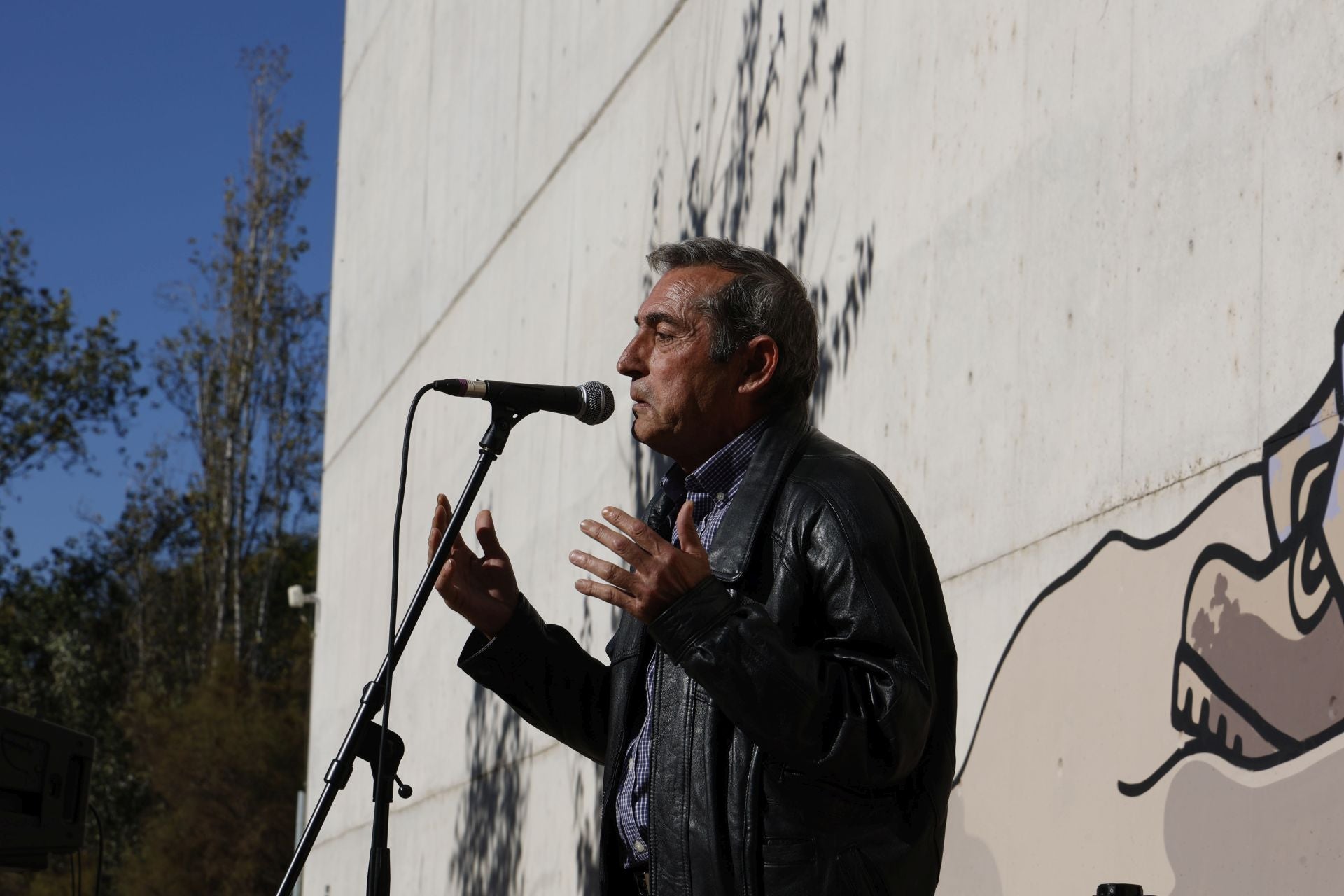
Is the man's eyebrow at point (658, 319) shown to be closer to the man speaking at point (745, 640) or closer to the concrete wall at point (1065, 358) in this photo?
the man speaking at point (745, 640)

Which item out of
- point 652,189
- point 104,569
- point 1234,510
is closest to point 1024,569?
point 1234,510

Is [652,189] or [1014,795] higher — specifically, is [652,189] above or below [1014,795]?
above

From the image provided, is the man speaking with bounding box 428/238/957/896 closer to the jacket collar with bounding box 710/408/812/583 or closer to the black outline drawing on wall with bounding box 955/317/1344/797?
the jacket collar with bounding box 710/408/812/583

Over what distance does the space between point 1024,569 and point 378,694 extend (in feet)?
5.44

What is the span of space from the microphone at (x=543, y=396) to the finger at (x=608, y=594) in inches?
32.8

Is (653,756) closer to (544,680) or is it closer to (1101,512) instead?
(544,680)

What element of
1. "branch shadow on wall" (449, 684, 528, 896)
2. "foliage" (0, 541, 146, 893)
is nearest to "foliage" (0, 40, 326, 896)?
"foliage" (0, 541, 146, 893)

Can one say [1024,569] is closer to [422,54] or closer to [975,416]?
[975,416]

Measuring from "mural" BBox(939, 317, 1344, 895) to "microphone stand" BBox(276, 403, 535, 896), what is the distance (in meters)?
1.38

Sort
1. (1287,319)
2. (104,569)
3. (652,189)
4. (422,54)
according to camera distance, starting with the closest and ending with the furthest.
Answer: (1287,319) → (652,189) → (422,54) → (104,569)

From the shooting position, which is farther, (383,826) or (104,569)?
(104,569)

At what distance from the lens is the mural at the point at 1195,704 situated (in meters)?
3.03

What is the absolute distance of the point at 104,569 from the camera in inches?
1272

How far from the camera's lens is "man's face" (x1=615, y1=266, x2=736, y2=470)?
3.05 m
